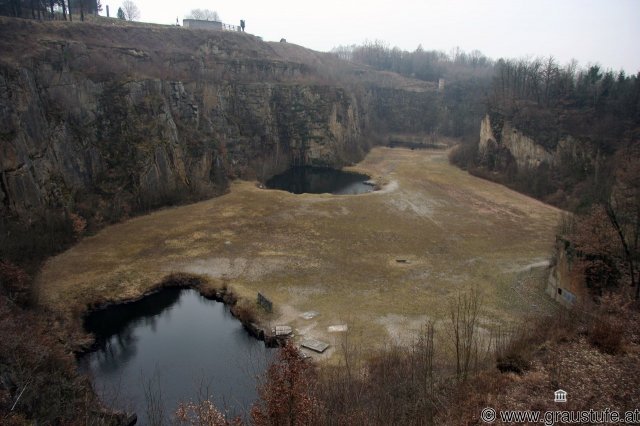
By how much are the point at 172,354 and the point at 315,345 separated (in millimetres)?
7753

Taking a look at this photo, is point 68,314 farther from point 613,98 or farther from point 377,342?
point 613,98

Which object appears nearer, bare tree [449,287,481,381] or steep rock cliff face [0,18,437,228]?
bare tree [449,287,481,381]

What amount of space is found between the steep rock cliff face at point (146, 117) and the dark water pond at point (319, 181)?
2.17 m

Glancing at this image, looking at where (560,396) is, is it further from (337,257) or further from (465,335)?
(337,257)

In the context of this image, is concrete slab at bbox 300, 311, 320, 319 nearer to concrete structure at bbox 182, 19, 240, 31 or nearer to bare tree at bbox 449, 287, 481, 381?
bare tree at bbox 449, 287, 481, 381

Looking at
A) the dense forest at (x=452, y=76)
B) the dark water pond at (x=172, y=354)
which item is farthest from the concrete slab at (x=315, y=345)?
the dense forest at (x=452, y=76)

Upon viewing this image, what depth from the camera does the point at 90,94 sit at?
44.1m

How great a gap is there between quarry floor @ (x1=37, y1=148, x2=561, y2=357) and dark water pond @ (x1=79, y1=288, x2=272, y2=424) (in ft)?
5.59

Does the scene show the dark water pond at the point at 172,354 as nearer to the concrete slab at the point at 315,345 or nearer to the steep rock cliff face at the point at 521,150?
the concrete slab at the point at 315,345

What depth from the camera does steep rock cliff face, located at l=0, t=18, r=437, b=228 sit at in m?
36.2

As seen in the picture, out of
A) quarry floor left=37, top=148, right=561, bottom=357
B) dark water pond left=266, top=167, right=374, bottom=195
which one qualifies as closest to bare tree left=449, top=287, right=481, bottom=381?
quarry floor left=37, top=148, right=561, bottom=357

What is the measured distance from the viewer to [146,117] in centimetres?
4897

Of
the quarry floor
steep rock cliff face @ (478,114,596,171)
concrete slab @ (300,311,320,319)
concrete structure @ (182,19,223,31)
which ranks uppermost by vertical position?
concrete structure @ (182,19,223,31)

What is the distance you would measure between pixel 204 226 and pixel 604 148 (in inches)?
1786
